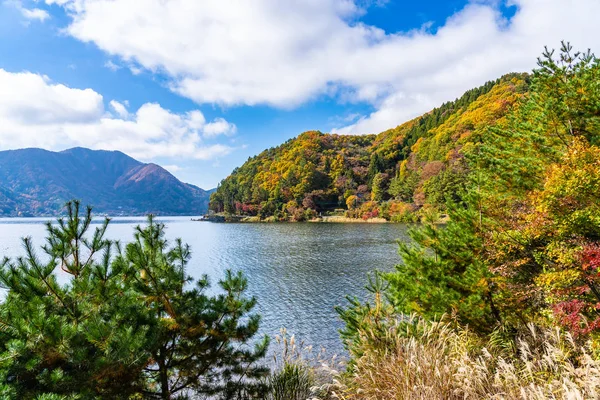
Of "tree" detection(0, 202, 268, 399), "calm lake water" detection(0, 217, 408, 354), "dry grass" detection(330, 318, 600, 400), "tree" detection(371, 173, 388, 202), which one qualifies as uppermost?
"tree" detection(371, 173, 388, 202)

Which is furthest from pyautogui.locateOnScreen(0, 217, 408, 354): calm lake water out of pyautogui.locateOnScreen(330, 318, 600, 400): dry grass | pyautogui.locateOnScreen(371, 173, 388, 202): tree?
pyautogui.locateOnScreen(371, 173, 388, 202): tree

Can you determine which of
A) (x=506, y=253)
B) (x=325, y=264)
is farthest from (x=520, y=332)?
(x=325, y=264)

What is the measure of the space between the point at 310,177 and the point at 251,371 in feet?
340

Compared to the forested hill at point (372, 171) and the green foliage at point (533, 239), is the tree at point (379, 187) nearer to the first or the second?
the forested hill at point (372, 171)

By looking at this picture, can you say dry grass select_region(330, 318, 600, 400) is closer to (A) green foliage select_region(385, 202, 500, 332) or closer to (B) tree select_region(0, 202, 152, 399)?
(A) green foliage select_region(385, 202, 500, 332)

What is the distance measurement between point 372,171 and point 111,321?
108022mm

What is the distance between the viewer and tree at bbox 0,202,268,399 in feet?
11.8

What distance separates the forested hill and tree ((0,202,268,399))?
64237 mm

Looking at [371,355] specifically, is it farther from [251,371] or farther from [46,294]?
[46,294]

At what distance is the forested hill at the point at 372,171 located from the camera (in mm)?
77938

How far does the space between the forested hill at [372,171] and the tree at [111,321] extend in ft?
211

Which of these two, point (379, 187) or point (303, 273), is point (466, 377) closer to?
point (303, 273)

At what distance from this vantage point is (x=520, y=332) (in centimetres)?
700

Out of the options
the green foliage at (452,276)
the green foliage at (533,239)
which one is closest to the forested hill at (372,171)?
the green foliage at (533,239)
